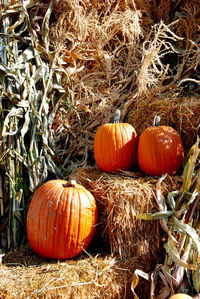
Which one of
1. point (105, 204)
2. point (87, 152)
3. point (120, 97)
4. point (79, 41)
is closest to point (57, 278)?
point (105, 204)

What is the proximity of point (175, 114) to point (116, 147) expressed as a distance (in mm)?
599

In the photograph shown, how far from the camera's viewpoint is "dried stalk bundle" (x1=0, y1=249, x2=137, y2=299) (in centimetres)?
174

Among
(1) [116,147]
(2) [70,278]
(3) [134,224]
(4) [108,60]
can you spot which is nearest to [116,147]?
(1) [116,147]

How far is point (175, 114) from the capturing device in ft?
8.27

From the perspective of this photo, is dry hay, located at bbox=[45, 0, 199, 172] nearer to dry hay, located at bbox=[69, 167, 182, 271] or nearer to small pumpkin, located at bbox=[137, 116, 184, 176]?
small pumpkin, located at bbox=[137, 116, 184, 176]

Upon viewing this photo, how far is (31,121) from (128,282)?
4.84 feet

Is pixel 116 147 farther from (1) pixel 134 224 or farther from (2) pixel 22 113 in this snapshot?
(2) pixel 22 113

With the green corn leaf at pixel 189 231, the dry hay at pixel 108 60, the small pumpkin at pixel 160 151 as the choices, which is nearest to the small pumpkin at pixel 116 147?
the small pumpkin at pixel 160 151

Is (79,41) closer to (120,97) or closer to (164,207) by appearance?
(120,97)

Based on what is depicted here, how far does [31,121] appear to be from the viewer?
2.63m

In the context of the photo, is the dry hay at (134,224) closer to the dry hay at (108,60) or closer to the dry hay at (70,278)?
the dry hay at (70,278)

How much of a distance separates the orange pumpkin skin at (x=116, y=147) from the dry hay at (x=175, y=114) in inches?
15.3

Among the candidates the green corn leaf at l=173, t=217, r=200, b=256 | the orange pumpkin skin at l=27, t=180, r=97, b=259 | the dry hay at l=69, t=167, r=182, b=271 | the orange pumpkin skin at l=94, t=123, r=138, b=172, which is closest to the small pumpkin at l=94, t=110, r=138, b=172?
the orange pumpkin skin at l=94, t=123, r=138, b=172

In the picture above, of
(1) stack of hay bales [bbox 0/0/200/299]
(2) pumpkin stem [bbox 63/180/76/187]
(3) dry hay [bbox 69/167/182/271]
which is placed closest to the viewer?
(1) stack of hay bales [bbox 0/0/200/299]
